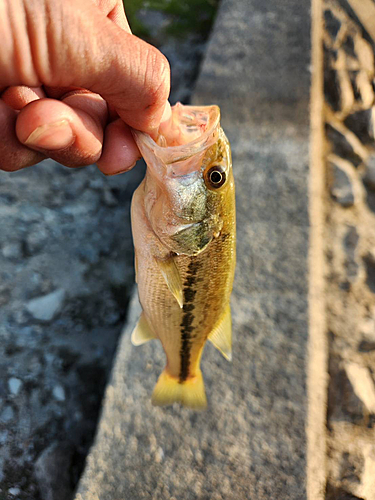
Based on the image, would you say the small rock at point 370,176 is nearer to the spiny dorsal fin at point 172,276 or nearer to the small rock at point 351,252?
the small rock at point 351,252

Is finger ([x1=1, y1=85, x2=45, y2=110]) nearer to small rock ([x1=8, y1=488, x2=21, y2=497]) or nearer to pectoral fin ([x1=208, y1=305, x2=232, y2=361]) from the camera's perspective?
pectoral fin ([x1=208, y1=305, x2=232, y2=361])

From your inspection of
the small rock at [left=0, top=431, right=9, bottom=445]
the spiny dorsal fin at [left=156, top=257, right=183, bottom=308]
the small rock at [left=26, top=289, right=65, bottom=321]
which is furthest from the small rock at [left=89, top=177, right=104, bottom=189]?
the spiny dorsal fin at [left=156, top=257, right=183, bottom=308]

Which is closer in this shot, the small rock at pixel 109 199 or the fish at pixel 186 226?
the fish at pixel 186 226

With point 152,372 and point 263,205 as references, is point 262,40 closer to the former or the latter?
point 263,205

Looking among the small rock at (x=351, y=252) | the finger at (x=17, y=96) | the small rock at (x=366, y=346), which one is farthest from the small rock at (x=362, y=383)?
the finger at (x=17, y=96)

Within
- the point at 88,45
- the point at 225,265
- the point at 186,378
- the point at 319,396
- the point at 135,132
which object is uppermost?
the point at 88,45

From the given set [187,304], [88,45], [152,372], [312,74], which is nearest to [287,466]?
[152,372]

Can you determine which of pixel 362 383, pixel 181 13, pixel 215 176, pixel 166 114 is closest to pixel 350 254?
pixel 362 383
